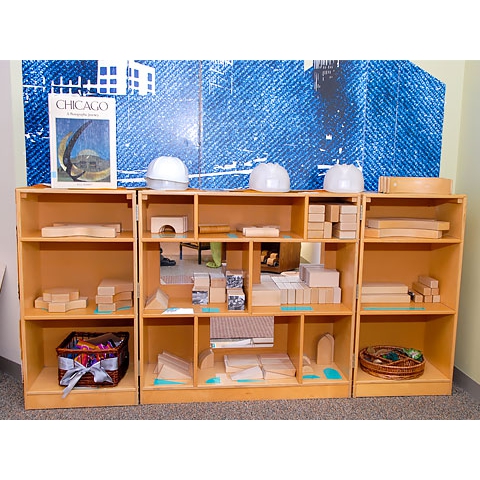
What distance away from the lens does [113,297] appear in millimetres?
3707

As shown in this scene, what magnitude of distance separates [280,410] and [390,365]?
970 millimetres

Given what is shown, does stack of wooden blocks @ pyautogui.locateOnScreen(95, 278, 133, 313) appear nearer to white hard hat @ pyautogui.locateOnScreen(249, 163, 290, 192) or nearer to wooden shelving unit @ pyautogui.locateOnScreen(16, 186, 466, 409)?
wooden shelving unit @ pyautogui.locateOnScreen(16, 186, 466, 409)

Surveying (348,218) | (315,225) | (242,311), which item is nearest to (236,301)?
(242,311)

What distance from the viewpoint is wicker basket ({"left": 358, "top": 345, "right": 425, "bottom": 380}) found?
3.89 meters

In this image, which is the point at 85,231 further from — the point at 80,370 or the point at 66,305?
the point at 80,370

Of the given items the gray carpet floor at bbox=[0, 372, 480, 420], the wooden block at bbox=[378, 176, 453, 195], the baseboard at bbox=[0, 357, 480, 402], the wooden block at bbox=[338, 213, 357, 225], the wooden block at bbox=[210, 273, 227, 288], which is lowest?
the gray carpet floor at bbox=[0, 372, 480, 420]

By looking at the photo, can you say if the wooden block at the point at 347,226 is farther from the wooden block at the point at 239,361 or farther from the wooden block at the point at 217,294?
the wooden block at the point at 239,361

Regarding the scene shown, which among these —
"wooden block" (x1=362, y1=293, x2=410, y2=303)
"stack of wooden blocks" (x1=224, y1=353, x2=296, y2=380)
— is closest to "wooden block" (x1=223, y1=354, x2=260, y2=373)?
"stack of wooden blocks" (x1=224, y1=353, x2=296, y2=380)

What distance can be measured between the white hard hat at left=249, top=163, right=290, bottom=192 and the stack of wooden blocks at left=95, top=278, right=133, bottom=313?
125 centimetres

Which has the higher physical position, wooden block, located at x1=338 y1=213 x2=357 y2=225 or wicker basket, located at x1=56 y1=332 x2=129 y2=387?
wooden block, located at x1=338 y1=213 x2=357 y2=225

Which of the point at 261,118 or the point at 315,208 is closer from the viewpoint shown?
the point at 315,208

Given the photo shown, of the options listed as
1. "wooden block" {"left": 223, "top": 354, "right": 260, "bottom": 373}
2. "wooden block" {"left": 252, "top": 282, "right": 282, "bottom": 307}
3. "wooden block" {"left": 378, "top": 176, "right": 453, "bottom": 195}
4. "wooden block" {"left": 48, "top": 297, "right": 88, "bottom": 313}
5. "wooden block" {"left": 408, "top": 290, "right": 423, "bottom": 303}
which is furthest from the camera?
"wooden block" {"left": 408, "top": 290, "right": 423, "bottom": 303}

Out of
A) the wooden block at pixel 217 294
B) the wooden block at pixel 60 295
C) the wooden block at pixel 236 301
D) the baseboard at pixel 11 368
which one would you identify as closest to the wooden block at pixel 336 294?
the wooden block at pixel 236 301

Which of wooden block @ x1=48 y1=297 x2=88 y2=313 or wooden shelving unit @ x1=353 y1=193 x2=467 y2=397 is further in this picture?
wooden shelving unit @ x1=353 y1=193 x2=467 y2=397
